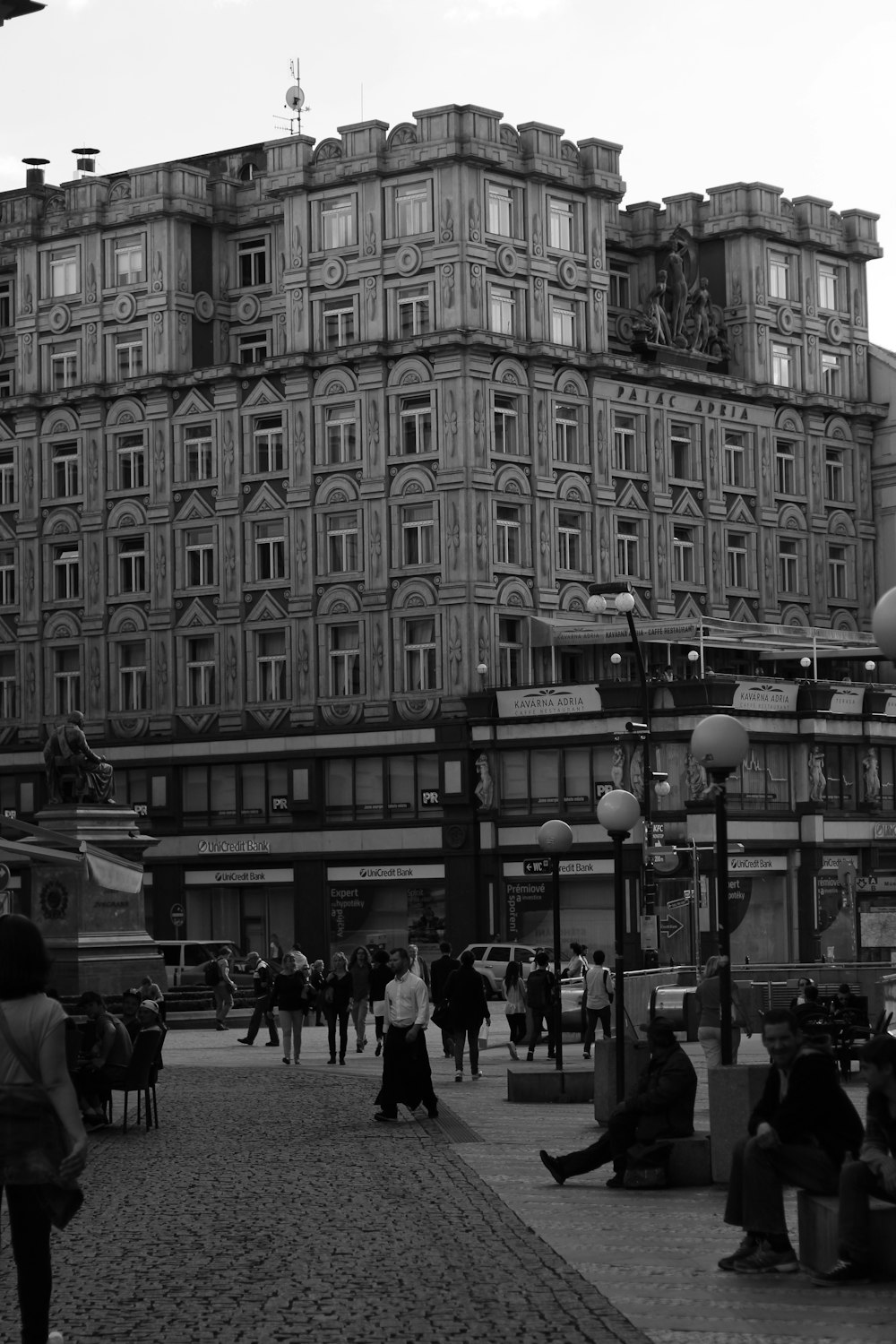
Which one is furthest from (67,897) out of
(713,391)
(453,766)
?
(713,391)

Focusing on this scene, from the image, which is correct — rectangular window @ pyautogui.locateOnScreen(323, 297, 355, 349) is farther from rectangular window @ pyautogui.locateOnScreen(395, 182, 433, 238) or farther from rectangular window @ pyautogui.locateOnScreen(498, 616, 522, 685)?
rectangular window @ pyautogui.locateOnScreen(498, 616, 522, 685)

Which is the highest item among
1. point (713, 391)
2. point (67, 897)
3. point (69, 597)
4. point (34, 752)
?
point (713, 391)

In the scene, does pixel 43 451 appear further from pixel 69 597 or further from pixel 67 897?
pixel 67 897

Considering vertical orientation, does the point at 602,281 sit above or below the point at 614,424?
above

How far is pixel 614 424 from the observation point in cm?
7656

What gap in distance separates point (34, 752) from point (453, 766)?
14760 millimetres

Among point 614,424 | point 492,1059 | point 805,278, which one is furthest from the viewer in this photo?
point 805,278

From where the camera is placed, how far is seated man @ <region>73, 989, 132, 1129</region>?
2475 centimetres

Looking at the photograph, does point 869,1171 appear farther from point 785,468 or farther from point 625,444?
point 785,468

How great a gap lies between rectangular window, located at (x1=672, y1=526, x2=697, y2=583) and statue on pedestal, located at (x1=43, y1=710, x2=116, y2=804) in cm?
3581

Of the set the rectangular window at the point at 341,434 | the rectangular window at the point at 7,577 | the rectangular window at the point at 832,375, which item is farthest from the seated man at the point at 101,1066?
the rectangular window at the point at 832,375

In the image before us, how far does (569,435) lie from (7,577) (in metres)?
19.2

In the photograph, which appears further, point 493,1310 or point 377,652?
point 377,652

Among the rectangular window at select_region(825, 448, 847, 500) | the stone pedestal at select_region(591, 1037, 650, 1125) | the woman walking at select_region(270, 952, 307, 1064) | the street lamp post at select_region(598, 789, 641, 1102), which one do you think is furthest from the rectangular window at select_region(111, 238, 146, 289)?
the stone pedestal at select_region(591, 1037, 650, 1125)
